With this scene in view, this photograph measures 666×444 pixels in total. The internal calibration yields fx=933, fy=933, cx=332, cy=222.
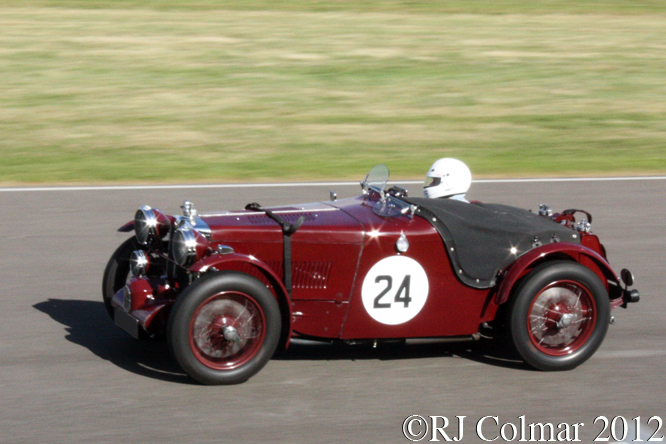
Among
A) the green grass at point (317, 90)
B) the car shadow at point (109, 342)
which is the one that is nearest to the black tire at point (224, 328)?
the car shadow at point (109, 342)

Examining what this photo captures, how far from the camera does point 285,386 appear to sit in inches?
207

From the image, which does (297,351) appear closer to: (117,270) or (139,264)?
(139,264)

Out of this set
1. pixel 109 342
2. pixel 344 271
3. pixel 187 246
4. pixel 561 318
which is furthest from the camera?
pixel 109 342

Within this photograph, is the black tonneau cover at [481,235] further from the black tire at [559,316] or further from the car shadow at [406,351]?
the car shadow at [406,351]

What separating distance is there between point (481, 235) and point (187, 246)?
1763 millimetres

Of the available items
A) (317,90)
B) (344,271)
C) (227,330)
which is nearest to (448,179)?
(344,271)

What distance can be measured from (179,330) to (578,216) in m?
6.37

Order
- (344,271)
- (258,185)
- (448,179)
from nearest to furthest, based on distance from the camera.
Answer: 1. (344,271)
2. (448,179)
3. (258,185)

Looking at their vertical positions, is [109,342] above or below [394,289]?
below

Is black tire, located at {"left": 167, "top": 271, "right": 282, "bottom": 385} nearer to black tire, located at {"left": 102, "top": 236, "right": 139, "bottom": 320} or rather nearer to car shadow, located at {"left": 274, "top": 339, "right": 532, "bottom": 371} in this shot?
car shadow, located at {"left": 274, "top": 339, "right": 532, "bottom": 371}

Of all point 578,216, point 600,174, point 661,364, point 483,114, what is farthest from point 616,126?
point 661,364

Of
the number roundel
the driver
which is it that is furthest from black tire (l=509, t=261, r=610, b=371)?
the driver

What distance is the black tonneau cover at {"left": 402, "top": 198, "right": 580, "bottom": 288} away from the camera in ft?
18.3

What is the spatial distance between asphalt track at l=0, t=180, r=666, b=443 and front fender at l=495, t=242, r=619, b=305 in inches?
20.6
